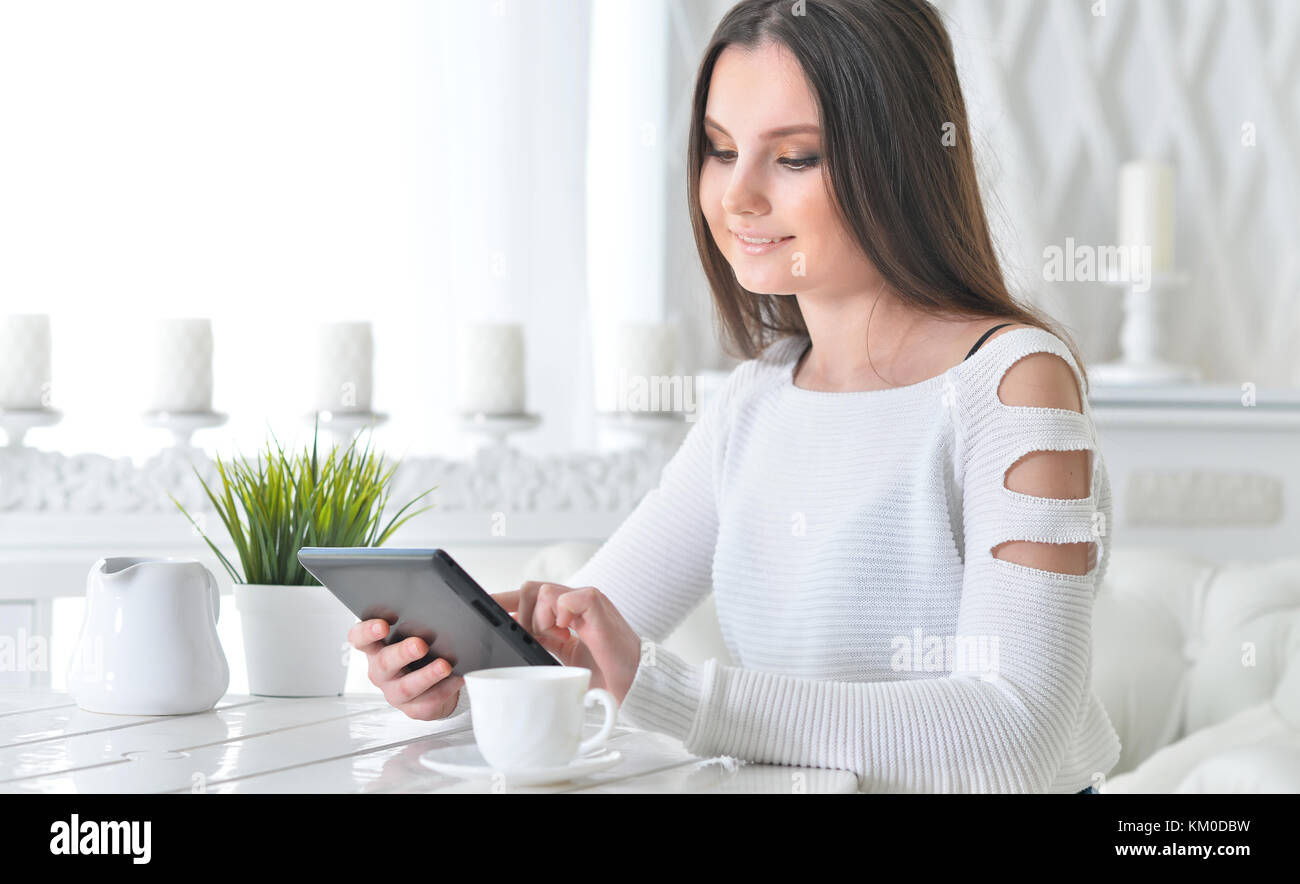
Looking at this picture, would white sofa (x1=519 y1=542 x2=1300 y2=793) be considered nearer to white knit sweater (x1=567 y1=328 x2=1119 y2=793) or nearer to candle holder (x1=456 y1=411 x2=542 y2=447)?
candle holder (x1=456 y1=411 x2=542 y2=447)

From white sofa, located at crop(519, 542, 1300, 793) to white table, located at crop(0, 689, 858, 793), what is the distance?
0.58m

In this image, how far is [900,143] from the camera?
81 centimetres

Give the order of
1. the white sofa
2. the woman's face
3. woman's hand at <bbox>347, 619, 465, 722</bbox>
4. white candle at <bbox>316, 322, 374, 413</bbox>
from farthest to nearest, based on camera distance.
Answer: white candle at <bbox>316, 322, 374, 413</bbox> → the white sofa → the woman's face → woman's hand at <bbox>347, 619, 465, 722</bbox>

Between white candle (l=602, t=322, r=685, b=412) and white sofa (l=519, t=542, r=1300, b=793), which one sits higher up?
white candle (l=602, t=322, r=685, b=412)

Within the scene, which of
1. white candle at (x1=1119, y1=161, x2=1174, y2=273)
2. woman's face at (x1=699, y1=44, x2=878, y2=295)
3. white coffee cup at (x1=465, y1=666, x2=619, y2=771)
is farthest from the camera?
white candle at (x1=1119, y1=161, x2=1174, y2=273)

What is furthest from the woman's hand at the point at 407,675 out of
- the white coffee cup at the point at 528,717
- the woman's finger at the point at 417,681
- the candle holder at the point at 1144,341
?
the candle holder at the point at 1144,341

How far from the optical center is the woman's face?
83 cm

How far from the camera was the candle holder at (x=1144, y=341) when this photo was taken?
173cm

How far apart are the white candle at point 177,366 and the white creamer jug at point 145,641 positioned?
68cm

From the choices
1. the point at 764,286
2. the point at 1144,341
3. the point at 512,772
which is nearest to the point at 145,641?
the point at 512,772

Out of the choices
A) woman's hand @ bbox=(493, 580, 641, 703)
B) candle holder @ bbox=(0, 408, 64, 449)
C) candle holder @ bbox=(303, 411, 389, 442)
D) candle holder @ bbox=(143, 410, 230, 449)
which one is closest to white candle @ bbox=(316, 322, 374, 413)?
candle holder @ bbox=(303, 411, 389, 442)

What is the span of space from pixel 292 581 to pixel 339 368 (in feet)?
2.10

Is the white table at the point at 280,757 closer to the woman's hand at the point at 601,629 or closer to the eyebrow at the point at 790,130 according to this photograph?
the woman's hand at the point at 601,629
